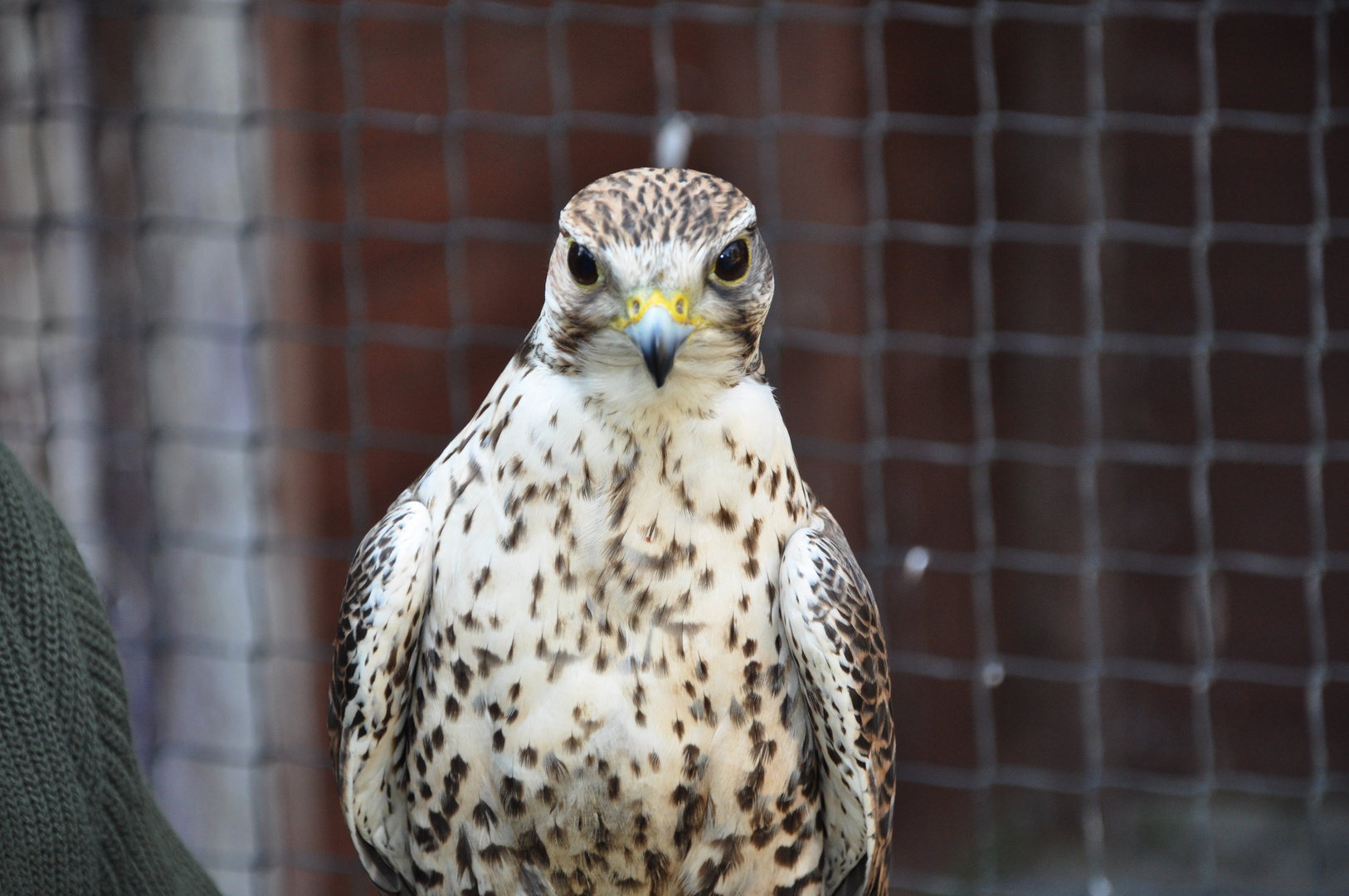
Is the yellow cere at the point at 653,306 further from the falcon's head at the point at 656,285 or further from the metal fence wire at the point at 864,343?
the metal fence wire at the point at 864,343

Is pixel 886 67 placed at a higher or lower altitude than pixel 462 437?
higher

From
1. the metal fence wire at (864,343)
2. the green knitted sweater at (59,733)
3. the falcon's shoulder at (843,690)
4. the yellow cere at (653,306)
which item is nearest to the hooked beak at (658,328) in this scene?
the yellow cere at (653,306)

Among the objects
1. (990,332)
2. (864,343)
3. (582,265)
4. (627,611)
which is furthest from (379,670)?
(990,332)

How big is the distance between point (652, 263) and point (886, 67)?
2488mm

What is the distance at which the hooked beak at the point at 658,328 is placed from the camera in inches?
55.4

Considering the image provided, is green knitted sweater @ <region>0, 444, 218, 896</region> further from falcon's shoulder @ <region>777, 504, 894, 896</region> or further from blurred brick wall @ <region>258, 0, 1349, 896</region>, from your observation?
blurred brick wall @ <region>258, 0, 1349, 896</region>

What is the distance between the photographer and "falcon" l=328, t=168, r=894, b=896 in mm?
1521

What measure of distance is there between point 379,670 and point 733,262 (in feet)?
2.16

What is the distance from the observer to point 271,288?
3.72 m

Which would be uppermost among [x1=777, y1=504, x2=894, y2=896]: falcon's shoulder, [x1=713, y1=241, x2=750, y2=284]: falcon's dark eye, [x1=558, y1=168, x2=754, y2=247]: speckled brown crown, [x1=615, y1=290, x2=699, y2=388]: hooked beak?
[x1=558, y1=168, x2=754, y2=247]: speckled brown crown

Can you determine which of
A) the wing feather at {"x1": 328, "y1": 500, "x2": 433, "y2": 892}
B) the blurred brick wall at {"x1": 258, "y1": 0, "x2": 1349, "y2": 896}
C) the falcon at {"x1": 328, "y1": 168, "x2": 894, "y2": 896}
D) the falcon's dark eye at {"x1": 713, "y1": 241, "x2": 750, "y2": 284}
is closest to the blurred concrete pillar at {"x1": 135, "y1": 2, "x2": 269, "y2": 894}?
the blurred brick wall at {"x1": 258, "y1": 0, "x2": 1349, "y2": 896}

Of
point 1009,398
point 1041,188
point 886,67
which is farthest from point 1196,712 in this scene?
point 886,67

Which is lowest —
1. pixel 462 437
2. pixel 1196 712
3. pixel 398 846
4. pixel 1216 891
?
pixel 1216 891

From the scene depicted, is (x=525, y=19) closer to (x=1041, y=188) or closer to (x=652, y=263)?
(x=1041, y=188)
